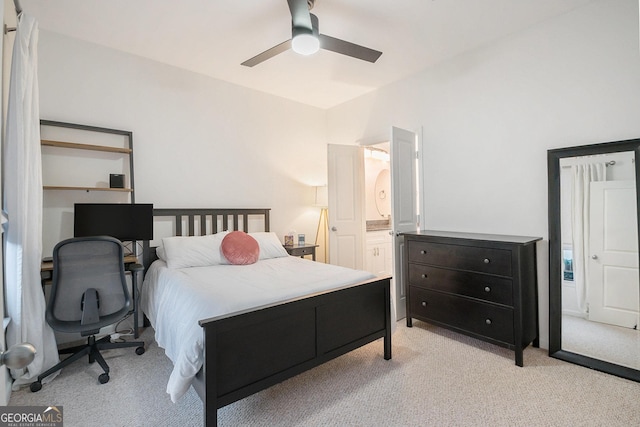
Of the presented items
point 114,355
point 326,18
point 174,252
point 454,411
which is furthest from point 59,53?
point 454,411

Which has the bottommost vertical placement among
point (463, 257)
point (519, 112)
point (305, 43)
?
point (463, 257)

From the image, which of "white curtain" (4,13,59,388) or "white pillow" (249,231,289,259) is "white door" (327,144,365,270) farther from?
"white curtain" (4,13,59,388)

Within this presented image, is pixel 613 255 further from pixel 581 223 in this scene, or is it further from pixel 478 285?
pixel 478 285

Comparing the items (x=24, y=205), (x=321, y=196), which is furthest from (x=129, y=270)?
(x=321, y=196)

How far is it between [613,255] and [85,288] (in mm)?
3974

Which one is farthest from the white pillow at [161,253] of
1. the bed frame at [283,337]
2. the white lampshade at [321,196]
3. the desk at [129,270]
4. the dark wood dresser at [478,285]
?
the dark wood dresser at [478,285]

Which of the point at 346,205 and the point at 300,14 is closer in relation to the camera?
the point at 300,14

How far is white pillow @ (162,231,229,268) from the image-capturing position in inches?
120

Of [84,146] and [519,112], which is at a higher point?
[519,112]

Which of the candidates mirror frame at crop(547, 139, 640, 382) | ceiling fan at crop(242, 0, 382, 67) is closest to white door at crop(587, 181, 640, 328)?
mirror frame at crop(547, 139, 640, 382)

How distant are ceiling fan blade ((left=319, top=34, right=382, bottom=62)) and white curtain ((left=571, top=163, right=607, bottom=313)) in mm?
1903

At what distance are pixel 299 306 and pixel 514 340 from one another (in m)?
1.78

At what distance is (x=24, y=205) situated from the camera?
209 cm

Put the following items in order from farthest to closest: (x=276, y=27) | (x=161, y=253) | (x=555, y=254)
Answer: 1. (x=161, y=253)
2. (x=276, y=27)
3. (x=555, y=254)
